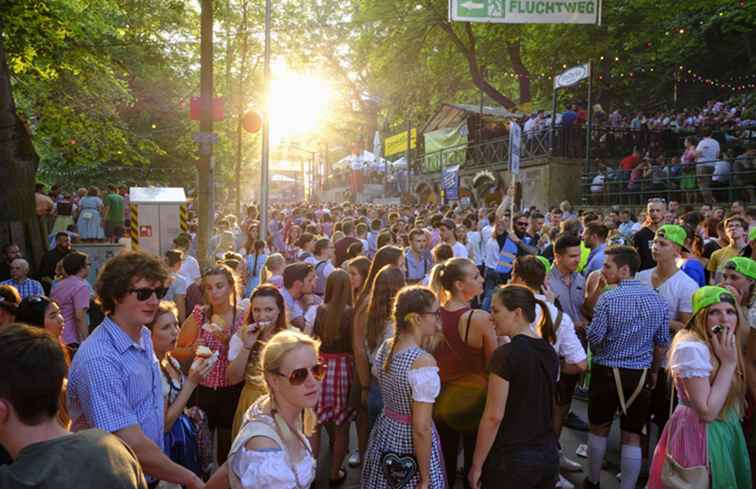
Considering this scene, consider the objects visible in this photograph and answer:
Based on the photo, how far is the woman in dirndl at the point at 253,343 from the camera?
3957 millimetres

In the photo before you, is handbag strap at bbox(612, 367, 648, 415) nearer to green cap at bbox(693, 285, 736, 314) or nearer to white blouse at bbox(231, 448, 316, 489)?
green cap at bbox(693, 285, 736, 314)

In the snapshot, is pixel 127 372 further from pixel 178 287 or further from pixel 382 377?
pixel 178 287

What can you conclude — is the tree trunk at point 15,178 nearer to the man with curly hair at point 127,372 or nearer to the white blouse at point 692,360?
the man with curly hair at point 127,372

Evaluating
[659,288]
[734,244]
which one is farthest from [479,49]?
[659,288]

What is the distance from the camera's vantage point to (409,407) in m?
3.33

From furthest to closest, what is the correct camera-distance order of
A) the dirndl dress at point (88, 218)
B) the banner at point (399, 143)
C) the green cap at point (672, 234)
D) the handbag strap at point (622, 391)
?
the banner at point (399, 143) < the dirndl dress at point (88, 218) < the green cap at point (672, 234) < the handbag strap at point (622, 391)

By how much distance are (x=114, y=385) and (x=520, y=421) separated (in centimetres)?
209

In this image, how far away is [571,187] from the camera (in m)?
20.1

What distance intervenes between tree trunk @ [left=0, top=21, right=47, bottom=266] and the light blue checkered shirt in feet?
27.2

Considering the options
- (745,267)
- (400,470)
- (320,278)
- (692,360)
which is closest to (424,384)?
(400,470)

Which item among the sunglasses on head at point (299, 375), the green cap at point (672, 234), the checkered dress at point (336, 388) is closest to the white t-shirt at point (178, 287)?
the checkered dress at point (336, 388)

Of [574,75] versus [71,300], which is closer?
[71,300]

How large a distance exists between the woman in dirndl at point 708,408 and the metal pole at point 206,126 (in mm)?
10653

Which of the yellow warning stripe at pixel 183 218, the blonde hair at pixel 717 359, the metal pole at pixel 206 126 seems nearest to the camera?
the blonde hair at pixel 717 359
